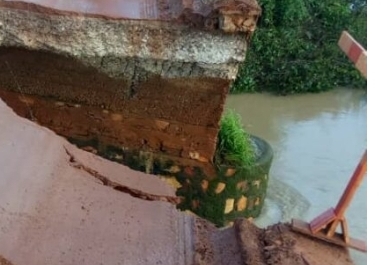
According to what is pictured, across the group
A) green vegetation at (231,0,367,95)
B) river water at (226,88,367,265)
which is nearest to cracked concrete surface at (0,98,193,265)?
river water at (226,88,367,265)

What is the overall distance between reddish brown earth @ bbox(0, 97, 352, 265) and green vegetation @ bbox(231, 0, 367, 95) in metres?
5.95

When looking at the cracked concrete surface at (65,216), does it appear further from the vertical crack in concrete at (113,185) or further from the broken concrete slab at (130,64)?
the broken concrete slab at (130,64)

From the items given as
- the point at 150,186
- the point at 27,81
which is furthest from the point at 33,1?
the point at 150,186

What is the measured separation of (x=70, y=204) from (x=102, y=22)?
62 centimetres

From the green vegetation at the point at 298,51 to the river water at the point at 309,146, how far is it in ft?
0.48

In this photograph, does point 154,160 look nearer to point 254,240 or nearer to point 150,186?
point 150,186

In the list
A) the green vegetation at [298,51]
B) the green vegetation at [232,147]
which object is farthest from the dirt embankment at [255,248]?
the green vegetation at [298,51]

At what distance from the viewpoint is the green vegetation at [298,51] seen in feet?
23.7

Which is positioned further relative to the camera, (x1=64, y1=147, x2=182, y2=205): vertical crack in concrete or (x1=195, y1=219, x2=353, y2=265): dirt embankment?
(x1=64, y1=147, x2=182, y2=205): vertical crack in concrete

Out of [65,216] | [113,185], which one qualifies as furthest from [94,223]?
Result: [113,185]

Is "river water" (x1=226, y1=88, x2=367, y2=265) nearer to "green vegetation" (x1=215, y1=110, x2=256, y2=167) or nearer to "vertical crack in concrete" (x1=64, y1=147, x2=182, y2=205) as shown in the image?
"green vegetation" (x1=215, y1=110, x2=256, y2=167)

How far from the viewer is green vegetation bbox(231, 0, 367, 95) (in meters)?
7.24

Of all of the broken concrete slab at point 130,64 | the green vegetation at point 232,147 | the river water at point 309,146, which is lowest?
the river water at point 309,146

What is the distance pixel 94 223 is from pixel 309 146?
4.92 metres
